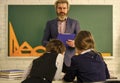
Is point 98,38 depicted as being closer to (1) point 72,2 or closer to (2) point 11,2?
(1) point 72,2

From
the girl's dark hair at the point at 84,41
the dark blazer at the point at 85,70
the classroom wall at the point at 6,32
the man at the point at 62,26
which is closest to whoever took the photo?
the dark blazer at the point at 85,70

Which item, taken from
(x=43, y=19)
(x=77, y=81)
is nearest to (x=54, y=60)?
(x=77, y=81)

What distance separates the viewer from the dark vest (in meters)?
2.76

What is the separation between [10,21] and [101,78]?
106 inches

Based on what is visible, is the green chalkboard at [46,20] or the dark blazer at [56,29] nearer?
the dark blazer at [56,29]

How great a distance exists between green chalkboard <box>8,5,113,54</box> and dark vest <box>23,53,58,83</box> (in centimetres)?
211

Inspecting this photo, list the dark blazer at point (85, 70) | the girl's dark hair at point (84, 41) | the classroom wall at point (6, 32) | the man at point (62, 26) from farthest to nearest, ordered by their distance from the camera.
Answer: the classroom wall at point (6, 32)
the man at point (62, 26)
the girl's dark hair at point (84, 41)
the dark blazer at point (85, 70)

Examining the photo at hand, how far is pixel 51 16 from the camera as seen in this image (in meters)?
4.96

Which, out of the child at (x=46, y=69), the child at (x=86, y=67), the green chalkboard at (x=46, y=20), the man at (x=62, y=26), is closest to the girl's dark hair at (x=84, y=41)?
the child at (x=86, y=67)

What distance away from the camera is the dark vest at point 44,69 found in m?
2.76

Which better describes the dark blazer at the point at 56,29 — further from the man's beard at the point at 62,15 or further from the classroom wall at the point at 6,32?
the classroom wall at the point at 6,32

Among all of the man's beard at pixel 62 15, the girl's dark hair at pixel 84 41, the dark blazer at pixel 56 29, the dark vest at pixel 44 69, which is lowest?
the dark vest at pixel 44 69

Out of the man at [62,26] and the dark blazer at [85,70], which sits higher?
the man at [62,26]

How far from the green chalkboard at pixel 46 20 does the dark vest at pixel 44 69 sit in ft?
6.91
